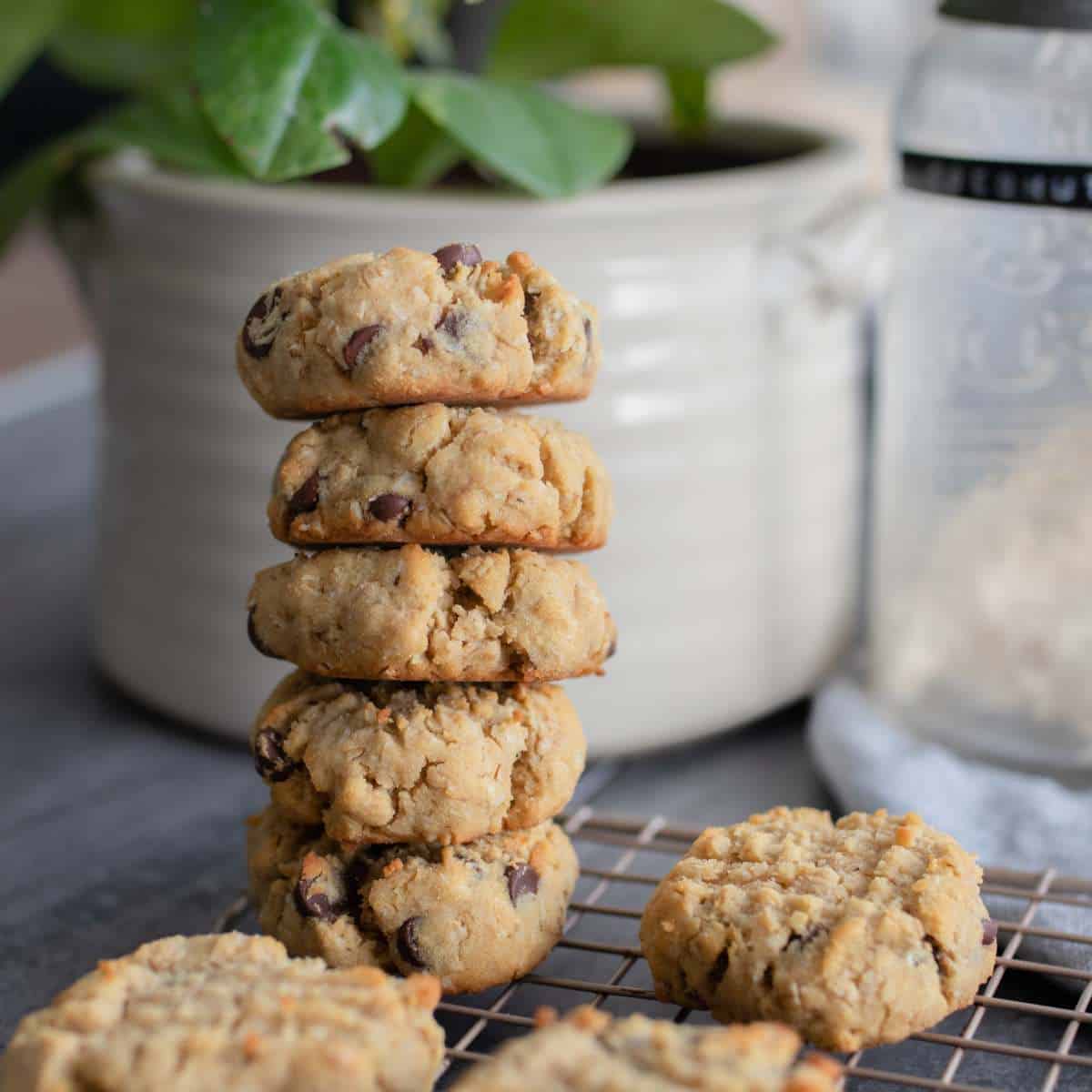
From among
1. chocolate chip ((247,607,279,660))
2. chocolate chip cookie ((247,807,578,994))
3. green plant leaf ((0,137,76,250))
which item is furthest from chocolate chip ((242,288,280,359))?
green plant leaf ((0,137,76,250))

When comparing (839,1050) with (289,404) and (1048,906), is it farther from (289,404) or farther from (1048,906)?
(289,404)

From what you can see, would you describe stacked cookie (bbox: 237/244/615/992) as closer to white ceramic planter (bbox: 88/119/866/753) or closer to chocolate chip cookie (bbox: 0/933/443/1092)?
chocolate chip cookie (bbox: 0/933/443/1092)

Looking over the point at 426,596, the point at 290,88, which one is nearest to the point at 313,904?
the point at 426,596

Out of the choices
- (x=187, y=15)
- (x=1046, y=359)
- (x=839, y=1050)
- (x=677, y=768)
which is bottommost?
(x=677, y=768)

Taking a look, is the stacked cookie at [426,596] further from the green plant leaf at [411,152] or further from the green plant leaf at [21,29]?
the green plant leaf at [21,29]

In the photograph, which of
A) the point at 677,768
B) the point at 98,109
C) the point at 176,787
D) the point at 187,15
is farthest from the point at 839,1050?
the point at 98,109

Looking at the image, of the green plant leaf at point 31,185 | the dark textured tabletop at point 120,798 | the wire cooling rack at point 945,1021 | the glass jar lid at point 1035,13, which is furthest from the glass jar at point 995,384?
the green plant leaf at point 31,185
